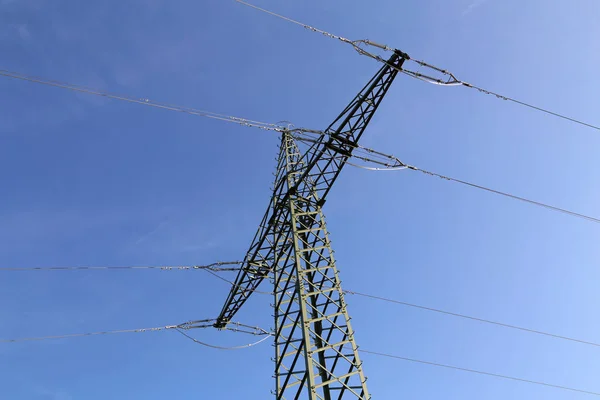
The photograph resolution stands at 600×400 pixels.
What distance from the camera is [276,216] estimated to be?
16.8m

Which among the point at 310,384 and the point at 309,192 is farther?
the point at 309,192

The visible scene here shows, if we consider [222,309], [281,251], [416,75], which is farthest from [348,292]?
[416,75]

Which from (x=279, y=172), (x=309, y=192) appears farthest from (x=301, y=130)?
(x=309, y=192)

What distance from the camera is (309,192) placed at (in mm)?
16141

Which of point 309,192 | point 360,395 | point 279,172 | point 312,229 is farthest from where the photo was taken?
point 279,172

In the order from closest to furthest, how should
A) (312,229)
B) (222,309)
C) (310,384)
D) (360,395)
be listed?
(310,384), (360,395), (312,229), (222,309)

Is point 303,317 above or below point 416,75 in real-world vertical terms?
below


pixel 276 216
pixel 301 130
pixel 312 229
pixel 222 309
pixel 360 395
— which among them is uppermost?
pixel 301 130

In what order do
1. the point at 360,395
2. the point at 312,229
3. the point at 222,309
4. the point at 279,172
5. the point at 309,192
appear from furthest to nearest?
the point at 222,309, the point at 279,172, the point at 309,192, the point at 312,229, the point at 360,395

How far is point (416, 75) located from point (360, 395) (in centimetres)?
1110

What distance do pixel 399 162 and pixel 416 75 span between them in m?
3.30

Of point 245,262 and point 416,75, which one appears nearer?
point 416,75

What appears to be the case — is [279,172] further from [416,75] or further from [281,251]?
[416,75]

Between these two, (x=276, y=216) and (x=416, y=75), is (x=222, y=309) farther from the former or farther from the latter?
(x=416, y=75)
